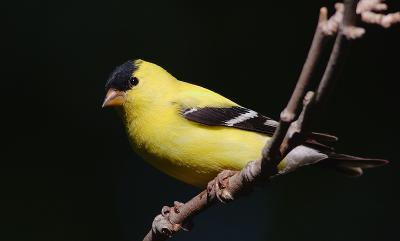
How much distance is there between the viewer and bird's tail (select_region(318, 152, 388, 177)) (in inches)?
114

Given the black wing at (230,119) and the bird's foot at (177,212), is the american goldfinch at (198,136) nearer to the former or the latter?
the black wing at (230,119)

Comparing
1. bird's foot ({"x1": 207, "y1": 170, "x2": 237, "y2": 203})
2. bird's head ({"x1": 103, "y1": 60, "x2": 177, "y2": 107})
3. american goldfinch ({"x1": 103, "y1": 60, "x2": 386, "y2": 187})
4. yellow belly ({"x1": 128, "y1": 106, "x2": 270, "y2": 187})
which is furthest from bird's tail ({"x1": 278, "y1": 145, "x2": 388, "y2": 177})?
bird's head ({"x1": 103, "y1": 60, "x2": 177, "y2": 107})

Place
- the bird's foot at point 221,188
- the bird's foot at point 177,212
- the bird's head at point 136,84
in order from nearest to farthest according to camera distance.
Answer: the bird's foot at point 221,188 < the bird's foot at point 177,212 < the bird's head at point 136,84

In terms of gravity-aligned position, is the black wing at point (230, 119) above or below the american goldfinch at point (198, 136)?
above

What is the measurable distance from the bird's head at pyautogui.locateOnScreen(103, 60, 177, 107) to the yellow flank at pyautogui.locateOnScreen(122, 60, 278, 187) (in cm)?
3

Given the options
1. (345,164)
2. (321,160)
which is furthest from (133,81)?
(345,164)

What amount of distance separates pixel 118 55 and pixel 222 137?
72.8 inches

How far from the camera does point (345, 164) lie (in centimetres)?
304

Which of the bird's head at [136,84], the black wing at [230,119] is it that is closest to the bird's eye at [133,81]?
the bird's head at [136,84]

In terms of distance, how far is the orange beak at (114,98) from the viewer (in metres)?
3.23

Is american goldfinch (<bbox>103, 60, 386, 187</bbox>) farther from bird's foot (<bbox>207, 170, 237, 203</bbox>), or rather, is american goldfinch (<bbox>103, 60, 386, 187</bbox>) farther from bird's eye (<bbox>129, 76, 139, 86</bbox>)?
bird's foot (<bbox>207, 170, 237, 203</bbox>)

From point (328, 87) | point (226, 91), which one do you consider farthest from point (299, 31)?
point (328, 87)

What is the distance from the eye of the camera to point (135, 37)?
4508 millimetres

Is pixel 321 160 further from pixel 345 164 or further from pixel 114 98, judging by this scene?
pixel 114 98
